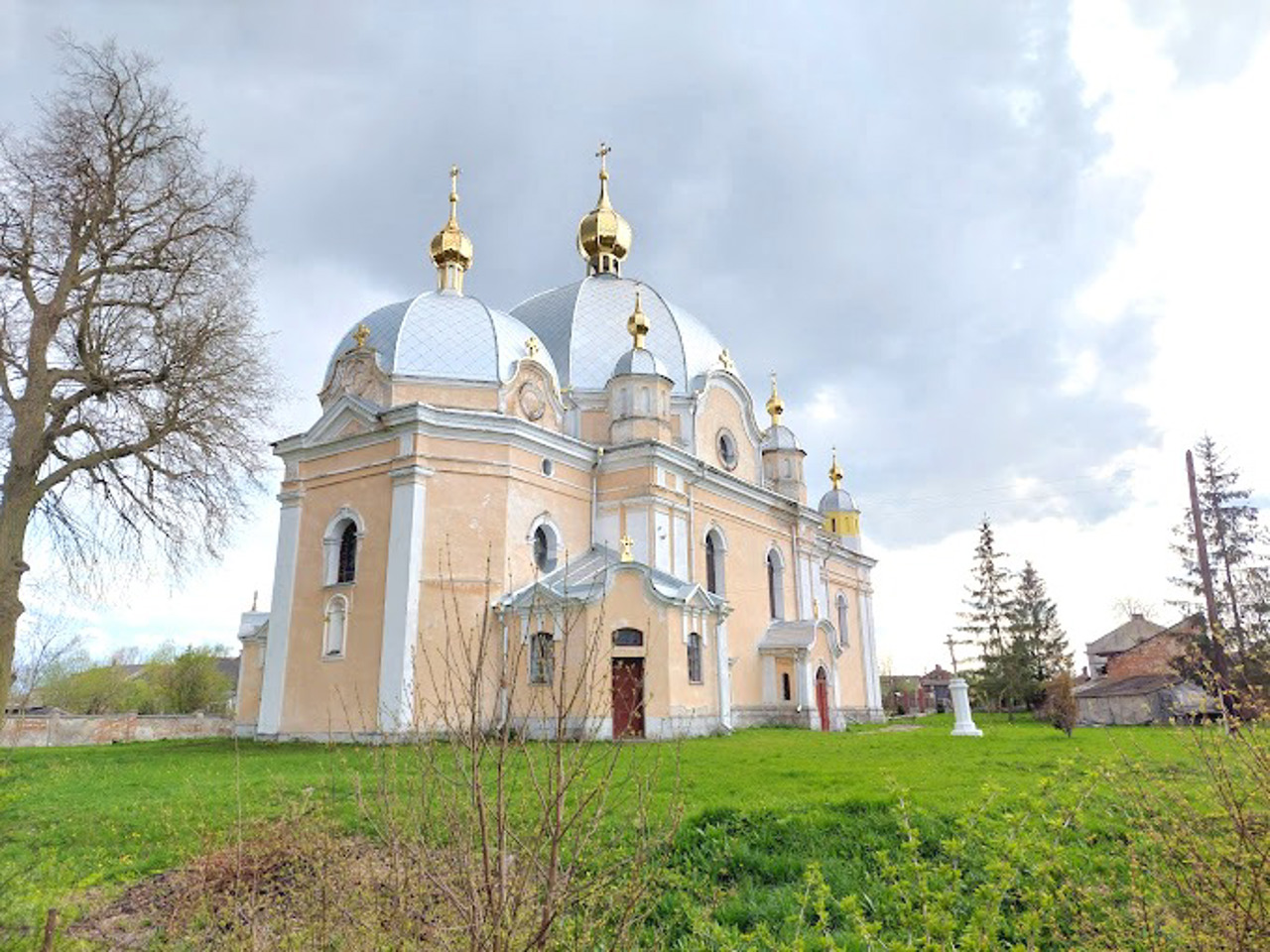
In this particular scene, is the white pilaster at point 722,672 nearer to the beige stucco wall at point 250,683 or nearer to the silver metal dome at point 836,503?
the beige stucco wall at point 250,683

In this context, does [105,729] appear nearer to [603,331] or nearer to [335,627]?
[335,627]

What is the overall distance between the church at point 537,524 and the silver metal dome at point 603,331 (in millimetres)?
83

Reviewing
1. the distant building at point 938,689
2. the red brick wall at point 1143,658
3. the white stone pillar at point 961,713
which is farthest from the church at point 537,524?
the distant building at point 938,689

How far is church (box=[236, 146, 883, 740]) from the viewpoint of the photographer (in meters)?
19.2

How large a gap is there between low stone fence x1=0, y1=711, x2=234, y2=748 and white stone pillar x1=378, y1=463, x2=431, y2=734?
12.6m

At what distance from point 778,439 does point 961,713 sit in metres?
11.6

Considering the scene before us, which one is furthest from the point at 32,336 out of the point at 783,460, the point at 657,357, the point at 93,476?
the point at 783,460

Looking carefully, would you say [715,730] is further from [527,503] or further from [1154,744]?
[1154,744]

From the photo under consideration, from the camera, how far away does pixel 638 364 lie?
953 inches

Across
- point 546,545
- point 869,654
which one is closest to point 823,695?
point 869,654

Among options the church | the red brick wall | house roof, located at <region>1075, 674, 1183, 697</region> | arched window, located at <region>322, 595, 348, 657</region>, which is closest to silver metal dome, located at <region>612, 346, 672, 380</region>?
the church

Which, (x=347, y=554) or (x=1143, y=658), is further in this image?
(x=1143, y=658)

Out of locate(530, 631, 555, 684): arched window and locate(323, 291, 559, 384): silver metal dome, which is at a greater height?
locate(323, 291, 559, 384): silver metal dome

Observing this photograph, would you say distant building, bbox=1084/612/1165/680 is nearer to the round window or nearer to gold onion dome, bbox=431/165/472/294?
the round window
